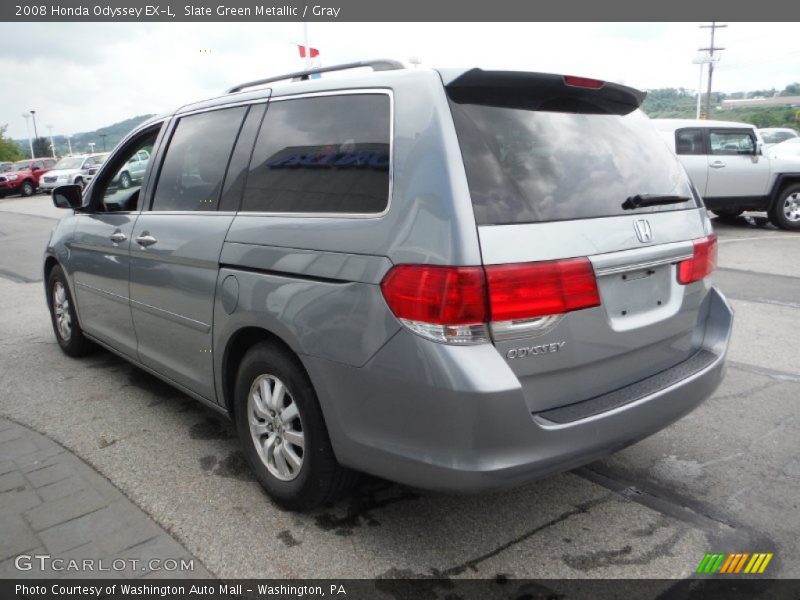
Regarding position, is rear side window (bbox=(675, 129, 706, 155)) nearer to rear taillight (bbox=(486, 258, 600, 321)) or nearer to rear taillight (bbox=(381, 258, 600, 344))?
rear taillight (bbox=(486, 258, 600, 321))

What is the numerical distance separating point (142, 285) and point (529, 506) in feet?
7.88

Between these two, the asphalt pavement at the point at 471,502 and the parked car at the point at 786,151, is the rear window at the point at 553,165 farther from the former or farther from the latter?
the parked car at the point at 786,151

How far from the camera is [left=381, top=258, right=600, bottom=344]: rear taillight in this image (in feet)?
7.14

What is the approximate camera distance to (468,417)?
85.0 inches

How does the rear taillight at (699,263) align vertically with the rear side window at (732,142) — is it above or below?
below

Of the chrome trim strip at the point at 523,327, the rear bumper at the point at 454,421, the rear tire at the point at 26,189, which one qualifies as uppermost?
the chrome trim strip at the point at 523,327

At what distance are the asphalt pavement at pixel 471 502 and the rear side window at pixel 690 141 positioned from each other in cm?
847

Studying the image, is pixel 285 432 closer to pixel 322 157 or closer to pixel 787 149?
pixel 322 157

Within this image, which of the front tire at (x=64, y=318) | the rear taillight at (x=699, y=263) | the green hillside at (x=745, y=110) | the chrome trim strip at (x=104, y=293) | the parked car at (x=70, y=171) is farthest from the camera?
the parked car at (x=70, y=171)

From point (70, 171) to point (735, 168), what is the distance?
27.6 meters

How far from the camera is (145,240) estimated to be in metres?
3.70

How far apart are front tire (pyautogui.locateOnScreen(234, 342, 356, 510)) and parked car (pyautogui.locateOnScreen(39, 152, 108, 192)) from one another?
96.1 ft

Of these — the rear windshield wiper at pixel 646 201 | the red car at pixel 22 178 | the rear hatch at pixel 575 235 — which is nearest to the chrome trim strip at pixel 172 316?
the rear hatch at pixel 575 235

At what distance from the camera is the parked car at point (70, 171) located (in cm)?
2945
